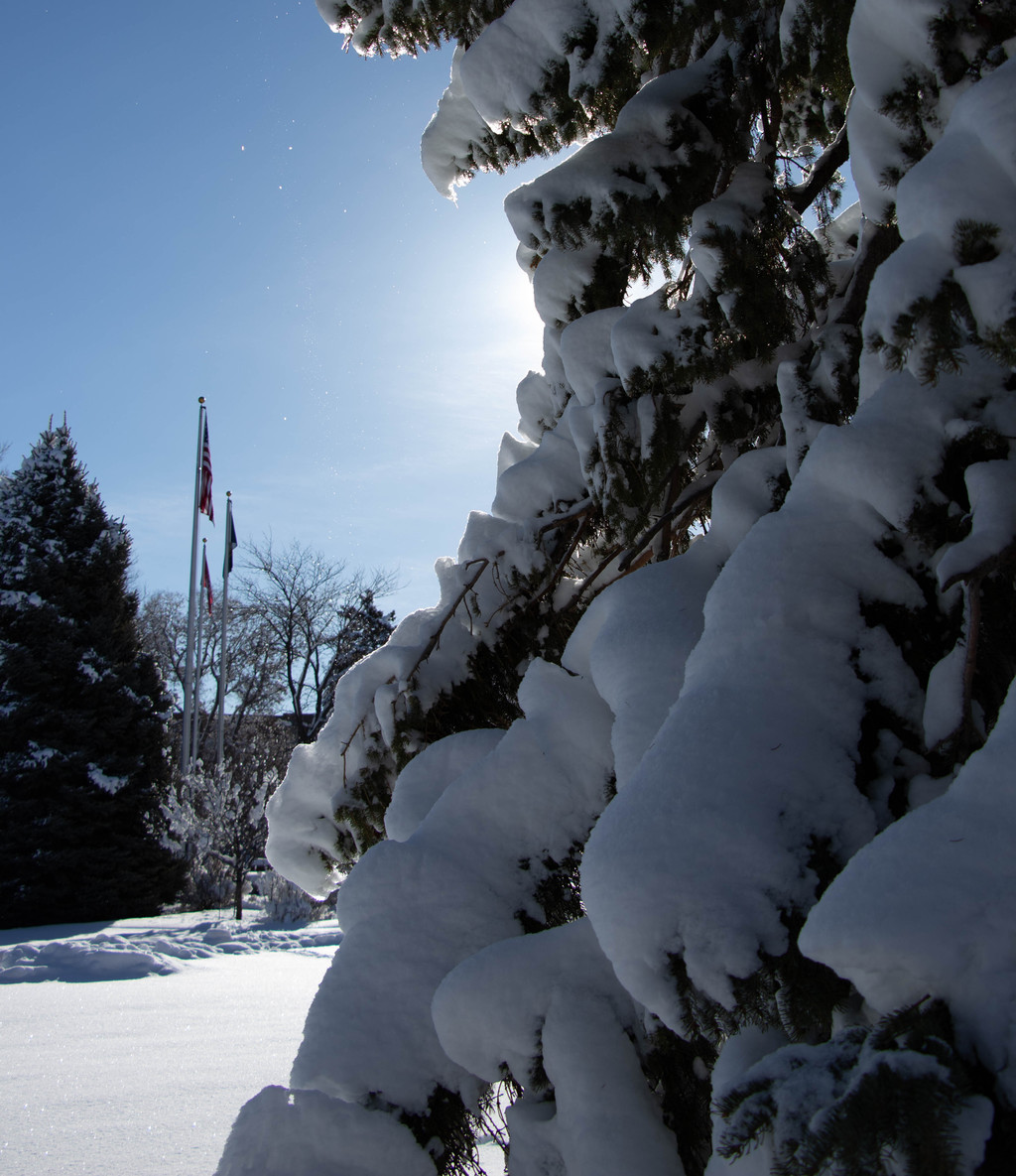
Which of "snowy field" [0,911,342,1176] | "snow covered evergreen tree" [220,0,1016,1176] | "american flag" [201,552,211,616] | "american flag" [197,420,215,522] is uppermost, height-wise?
"american flag" [197,420,215,522]

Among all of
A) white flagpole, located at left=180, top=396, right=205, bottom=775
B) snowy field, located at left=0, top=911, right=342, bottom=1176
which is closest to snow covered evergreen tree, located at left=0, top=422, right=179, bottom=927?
white flagpole, located at left=180, top=396, right=205, bottom=775

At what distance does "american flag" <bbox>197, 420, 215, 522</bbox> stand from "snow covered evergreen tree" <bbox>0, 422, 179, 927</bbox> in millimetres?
1749

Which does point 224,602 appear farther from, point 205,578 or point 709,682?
point 709,682

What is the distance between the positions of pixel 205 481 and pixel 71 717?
565 cm

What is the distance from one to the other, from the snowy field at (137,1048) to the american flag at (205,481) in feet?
34.6

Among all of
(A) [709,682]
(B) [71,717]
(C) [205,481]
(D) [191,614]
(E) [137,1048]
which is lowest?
(E) [137,1048]

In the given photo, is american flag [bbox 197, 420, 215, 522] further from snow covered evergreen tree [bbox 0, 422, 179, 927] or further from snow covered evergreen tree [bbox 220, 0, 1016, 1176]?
snow covered evergreen tree [bbox 220, 0, 1016, 1176]

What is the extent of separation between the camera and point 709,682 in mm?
1413

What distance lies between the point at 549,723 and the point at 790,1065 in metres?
1.29

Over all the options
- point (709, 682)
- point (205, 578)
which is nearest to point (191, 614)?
point (205, 578)

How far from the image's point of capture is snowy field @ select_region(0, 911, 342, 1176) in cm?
309

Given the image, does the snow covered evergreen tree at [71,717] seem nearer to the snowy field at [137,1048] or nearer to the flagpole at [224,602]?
the flagpole at [224,602]

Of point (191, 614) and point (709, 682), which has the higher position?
point (191, 614)

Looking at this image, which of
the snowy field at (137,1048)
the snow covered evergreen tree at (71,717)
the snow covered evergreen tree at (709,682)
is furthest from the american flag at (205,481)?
the snow covered evergreen tree at (709,682)
